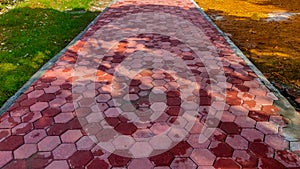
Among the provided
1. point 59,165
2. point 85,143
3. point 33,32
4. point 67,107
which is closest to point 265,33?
point 67,107

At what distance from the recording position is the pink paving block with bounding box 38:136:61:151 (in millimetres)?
3183

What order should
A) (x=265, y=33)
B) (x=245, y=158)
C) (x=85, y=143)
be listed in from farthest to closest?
(x=265, y=33)
(x=85, y=143)
(x=245, y=158)

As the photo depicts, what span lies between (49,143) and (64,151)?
0.89 ft

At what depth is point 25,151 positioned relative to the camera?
10.3 feet

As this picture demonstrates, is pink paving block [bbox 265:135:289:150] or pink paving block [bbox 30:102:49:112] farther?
pink paving block [bbox 30:102:49:112]

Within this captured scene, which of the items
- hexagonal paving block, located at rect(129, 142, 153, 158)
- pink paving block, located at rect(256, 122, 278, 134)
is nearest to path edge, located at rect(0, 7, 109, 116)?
hexagonal paving block, located at rect(129, 142, 153, 158)

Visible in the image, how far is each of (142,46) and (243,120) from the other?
346 cm

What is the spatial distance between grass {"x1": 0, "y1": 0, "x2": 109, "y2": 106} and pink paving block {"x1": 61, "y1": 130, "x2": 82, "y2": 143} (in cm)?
151

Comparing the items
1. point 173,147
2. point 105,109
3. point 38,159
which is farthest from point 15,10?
point 173,147

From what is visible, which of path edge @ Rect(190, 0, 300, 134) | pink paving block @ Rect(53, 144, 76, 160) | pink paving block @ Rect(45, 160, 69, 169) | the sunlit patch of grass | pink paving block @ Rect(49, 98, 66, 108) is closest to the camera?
pink paving block @ Rect(45, 160, 69, 169)

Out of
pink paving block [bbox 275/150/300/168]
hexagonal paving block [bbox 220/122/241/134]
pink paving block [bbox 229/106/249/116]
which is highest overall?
pink paving block [bbox 229/106/249/116]

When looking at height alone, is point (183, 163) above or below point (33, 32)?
below

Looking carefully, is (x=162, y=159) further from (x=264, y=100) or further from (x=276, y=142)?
(x=264, y=100)

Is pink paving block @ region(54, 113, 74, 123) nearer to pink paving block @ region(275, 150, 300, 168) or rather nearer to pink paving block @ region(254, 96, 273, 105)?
pink paving block @ region(275, 150, 300, 168)
